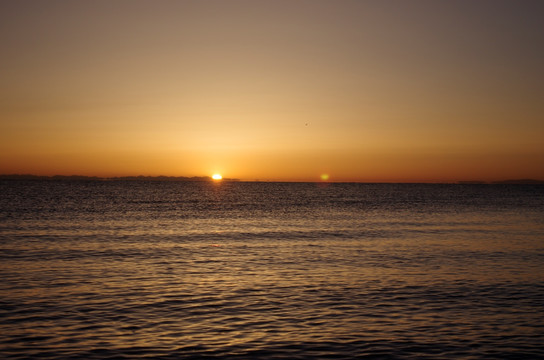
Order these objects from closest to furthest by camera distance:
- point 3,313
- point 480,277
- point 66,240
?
point 3,313, point 480,277, point 66,240

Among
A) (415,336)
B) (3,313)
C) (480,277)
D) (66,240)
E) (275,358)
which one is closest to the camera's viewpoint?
→ (275,358)

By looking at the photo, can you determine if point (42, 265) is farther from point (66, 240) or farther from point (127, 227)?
point (127, 227)

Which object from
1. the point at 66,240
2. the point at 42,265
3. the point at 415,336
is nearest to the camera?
the point at 415,336

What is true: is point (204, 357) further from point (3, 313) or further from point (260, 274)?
point (260, 274)

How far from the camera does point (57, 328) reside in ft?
53.8

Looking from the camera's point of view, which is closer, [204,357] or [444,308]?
[204,357]

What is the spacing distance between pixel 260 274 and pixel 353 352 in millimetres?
12383

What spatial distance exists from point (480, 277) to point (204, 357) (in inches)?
682

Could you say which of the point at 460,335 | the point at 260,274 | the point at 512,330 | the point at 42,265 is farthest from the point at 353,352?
the point at 42,265

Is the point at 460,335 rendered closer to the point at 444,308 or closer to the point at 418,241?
the point at 444,308

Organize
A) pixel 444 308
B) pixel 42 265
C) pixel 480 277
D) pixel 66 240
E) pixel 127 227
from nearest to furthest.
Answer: pixel 444 308 → pixel 480 277 → pixel 42 265 → pixel 66 240 → pixel 127 227

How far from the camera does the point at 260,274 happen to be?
86.7 feet

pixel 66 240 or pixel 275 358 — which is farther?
pixel 66 240

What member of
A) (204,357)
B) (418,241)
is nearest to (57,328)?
(204,357)
